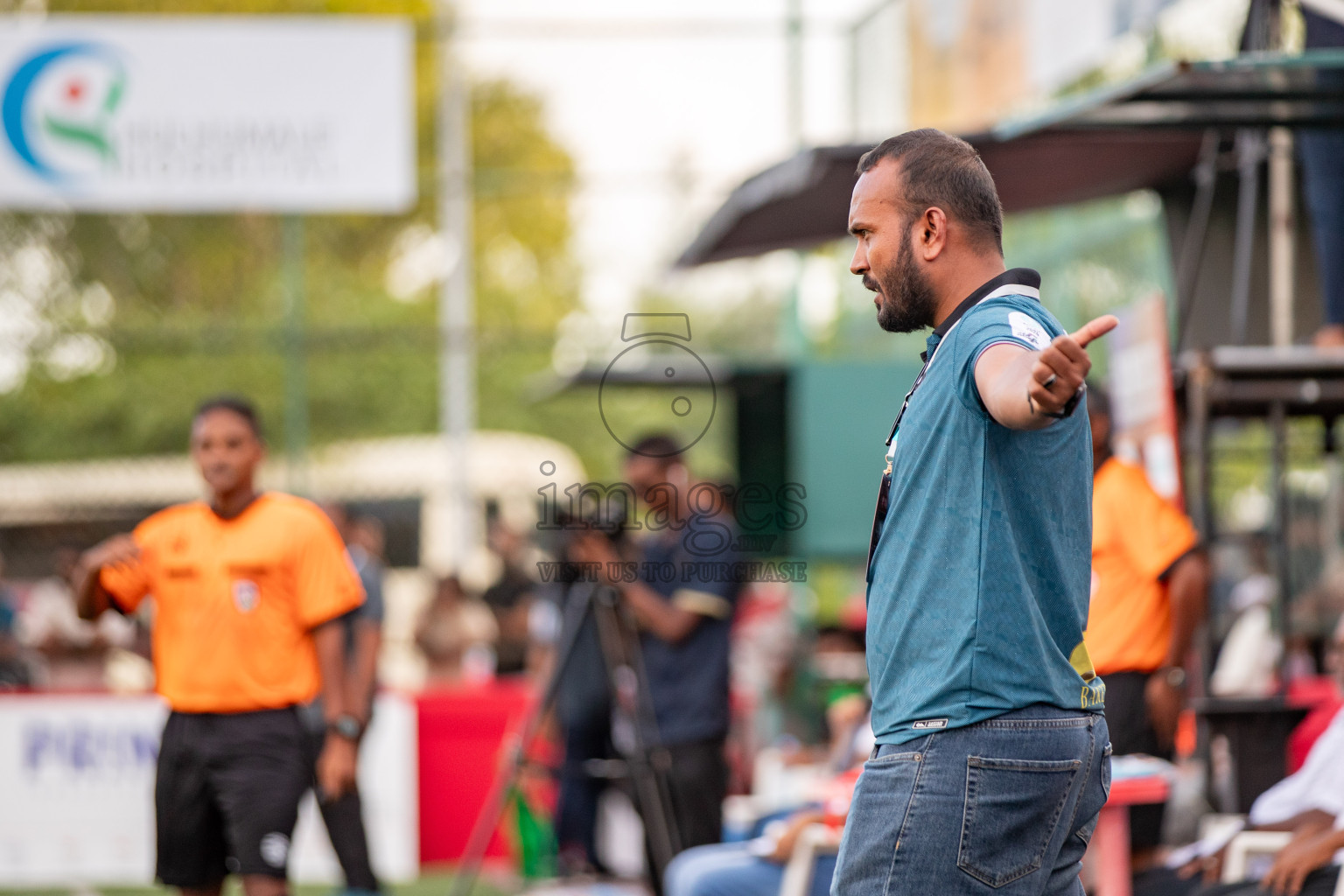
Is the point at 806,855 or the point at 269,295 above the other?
the point at 269,295

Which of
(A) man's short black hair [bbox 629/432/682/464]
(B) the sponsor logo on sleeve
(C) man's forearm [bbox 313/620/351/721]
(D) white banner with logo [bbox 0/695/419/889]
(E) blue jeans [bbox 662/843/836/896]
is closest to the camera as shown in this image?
(B) the sponsor logo on sleeve

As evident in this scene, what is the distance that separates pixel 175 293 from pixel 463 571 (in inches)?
432

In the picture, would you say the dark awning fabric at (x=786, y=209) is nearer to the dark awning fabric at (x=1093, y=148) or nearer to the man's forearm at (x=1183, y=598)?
the dark awning fabric at (x=1093, y=148)

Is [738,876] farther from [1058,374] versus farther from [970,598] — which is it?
[1058,374]

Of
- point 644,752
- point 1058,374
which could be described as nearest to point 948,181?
point 1058,374

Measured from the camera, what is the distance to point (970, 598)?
8.48ft

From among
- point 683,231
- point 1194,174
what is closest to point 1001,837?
point 1194,174

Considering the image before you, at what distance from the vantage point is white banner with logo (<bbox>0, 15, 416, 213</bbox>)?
36.8 feet

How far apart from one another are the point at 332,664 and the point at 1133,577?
9.23 feet

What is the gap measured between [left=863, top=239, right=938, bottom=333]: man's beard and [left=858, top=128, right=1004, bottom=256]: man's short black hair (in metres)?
0.09

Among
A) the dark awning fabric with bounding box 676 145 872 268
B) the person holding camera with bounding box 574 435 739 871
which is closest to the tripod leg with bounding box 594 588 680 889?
the person holding camera with bounding box 574 435 739 871

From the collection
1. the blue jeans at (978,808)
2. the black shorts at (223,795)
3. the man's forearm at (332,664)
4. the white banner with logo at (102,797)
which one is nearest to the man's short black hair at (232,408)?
the man's forearm at (332,664)

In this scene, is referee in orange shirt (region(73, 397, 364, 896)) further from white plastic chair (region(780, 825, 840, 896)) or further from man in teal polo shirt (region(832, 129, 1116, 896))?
man in teal polo shirt (region(832, 129, 1116, 896))

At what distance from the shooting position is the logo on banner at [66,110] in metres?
11.3
